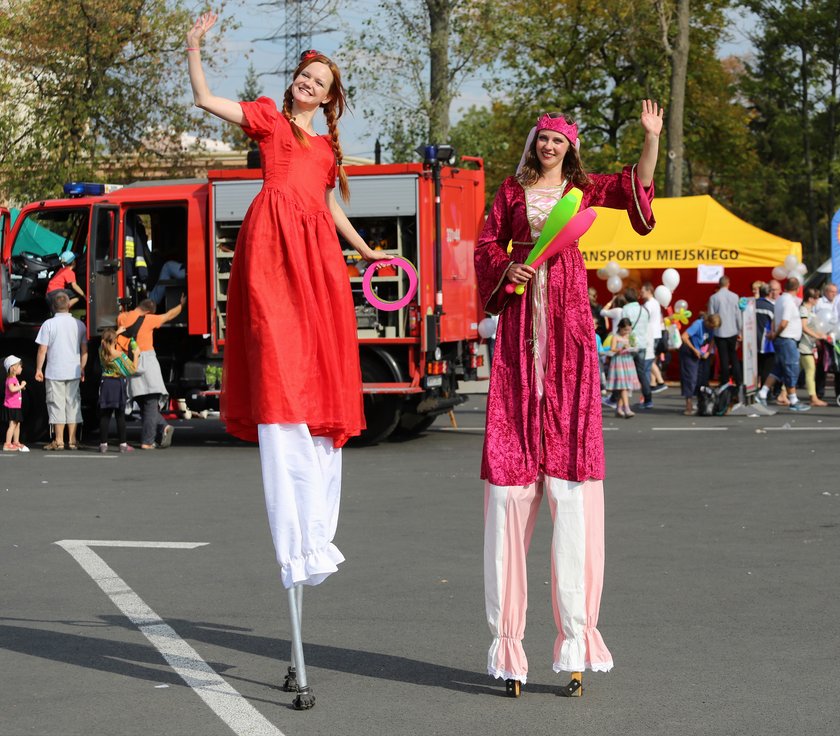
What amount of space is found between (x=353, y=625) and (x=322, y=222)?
1.95 meters

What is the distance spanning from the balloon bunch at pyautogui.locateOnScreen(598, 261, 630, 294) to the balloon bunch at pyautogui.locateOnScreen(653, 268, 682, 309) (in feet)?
2.12

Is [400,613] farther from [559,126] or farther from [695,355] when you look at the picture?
[695,355]

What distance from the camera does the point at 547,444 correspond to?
16.8ft

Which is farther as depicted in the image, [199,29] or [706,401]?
[706,401]

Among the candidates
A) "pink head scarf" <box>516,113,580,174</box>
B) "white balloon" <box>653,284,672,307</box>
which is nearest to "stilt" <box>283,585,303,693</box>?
"pink head scarf" <box>516,113,580,174</box>

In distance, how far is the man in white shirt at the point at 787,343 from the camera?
64.5 ft

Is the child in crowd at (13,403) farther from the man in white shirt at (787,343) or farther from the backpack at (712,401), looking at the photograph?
the man in white shirt at (787,343)

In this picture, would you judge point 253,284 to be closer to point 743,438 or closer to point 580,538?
point 580,538

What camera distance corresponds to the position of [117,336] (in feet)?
49.9

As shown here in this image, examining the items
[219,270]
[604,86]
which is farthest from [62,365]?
[604,86]

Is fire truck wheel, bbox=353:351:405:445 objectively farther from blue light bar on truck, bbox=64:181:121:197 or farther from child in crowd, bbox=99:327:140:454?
blue light bar on truck, bbox=64:181:121:197

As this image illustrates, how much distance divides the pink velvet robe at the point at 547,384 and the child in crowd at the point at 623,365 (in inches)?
530

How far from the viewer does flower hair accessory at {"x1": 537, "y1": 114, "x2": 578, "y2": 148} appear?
526 cm

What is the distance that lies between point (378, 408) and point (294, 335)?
33.8 feet
